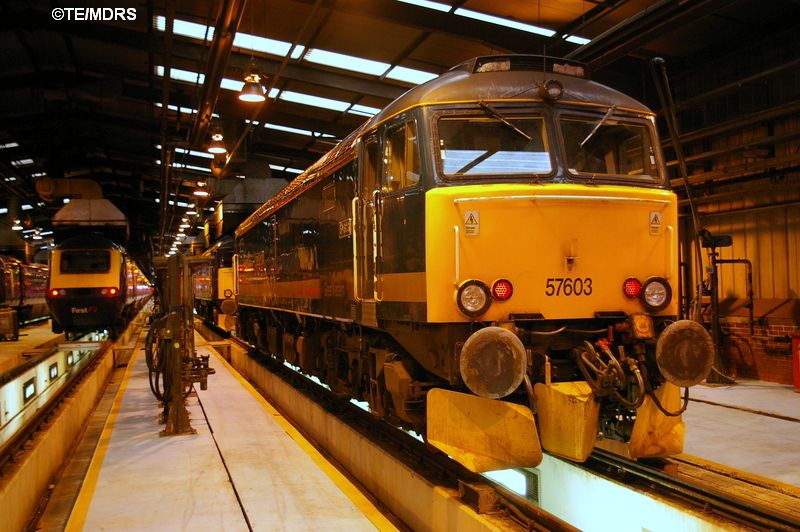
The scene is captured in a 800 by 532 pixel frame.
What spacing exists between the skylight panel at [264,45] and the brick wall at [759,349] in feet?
32.8

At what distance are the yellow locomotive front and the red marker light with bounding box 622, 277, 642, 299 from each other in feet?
0.04

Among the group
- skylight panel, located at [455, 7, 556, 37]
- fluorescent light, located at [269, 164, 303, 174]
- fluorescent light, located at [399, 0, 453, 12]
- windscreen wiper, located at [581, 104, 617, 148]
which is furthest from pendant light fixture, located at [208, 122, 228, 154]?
fluorescent light, located at [269, 164, 303, 174]

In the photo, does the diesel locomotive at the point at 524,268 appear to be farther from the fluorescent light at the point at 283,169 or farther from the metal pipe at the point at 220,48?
the fluorescent light at the point at 283,169

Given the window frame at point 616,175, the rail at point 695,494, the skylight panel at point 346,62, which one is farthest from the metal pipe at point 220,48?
the rail at point 695,494

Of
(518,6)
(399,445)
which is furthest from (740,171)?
(399,445)

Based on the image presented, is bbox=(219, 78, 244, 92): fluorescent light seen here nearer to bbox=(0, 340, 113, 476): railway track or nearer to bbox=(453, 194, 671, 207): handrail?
bbox=(0, 340, 113, 476): railway track

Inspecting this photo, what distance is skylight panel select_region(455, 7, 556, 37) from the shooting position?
1157 centimetres

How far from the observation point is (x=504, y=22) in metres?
11.8

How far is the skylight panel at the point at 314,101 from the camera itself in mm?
16828

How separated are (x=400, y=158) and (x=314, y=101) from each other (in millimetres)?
11785

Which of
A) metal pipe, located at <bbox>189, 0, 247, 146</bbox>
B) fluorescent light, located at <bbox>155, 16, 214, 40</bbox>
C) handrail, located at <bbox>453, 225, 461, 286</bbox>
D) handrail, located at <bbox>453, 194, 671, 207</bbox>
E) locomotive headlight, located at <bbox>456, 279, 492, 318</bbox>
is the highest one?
fluorescent light, located at <bbox>155, 16, 214, 40</bbox>

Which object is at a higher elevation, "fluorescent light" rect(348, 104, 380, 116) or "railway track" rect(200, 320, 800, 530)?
"fluorescent light" rect(348, 104, 380, 116)

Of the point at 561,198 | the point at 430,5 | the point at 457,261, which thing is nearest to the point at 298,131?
the point at 430,5

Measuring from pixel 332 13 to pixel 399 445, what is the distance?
8085mm
